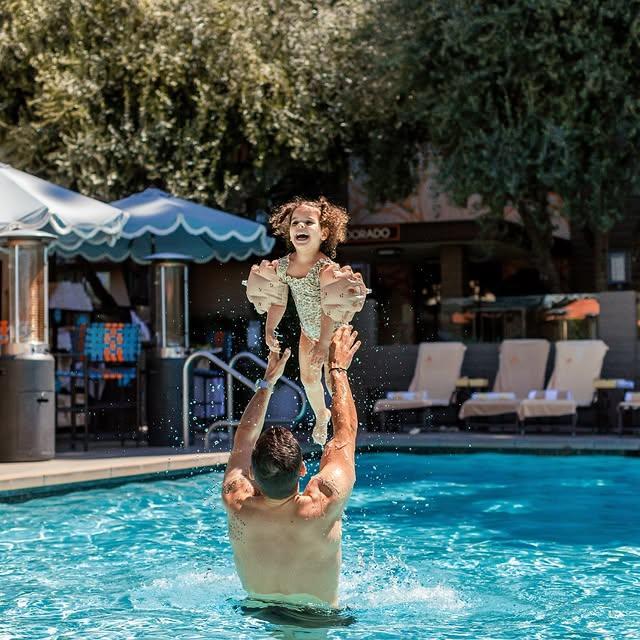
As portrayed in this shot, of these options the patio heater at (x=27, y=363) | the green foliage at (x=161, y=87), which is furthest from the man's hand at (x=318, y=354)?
the green foliage at (x=161, y=87)

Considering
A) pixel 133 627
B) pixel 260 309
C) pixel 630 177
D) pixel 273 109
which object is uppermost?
pixel 273 109

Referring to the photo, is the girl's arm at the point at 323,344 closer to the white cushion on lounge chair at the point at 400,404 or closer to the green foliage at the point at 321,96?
the white cushion on lounge chair at the point at 400,404

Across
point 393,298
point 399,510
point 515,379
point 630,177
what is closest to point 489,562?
point 399,510

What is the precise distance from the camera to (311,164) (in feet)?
55.2

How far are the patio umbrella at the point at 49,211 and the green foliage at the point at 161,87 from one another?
429 centimetres

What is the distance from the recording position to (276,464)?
4324 millimetres

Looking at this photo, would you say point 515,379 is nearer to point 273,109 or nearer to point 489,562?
point 273,109

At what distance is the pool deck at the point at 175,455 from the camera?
9.27 meters

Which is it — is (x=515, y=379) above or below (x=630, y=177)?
below

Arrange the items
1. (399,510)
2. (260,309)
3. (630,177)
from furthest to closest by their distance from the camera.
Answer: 1. (630,177)
2. (399,510)
3. (260,309)

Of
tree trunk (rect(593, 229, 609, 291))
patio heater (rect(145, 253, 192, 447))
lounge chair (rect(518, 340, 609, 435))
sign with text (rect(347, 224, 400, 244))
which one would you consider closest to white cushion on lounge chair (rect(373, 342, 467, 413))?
lounge chair (rect(518, 340, 609, 435))

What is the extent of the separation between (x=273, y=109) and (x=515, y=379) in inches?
196

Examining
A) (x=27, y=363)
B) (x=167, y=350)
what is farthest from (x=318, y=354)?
(x=167, y=350)

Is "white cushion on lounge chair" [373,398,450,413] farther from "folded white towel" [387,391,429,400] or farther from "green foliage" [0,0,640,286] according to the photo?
"green foliage" [0,0,640,286]
